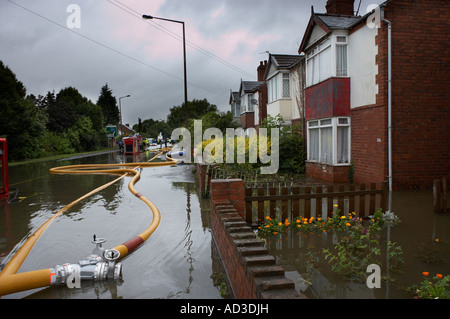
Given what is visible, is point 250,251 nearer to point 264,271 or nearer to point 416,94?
point 264,271

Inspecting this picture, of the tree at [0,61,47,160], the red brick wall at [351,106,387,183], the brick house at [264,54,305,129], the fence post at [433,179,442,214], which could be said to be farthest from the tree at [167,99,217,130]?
the fence post at [433,179,442,214]

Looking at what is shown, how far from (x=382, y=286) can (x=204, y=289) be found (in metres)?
2.04

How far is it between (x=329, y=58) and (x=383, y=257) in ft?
31.6

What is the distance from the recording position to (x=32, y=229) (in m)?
7.09

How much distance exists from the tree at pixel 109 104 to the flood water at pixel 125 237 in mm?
72527

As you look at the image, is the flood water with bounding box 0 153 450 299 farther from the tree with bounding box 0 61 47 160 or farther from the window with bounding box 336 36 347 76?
the tree with bounding box 0 61 47 160

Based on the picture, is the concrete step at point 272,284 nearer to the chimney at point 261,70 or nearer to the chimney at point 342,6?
the chimney at point 342,6

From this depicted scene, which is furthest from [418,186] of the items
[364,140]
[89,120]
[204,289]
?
[89,120]

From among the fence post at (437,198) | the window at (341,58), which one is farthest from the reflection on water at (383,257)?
the window at (341,58)

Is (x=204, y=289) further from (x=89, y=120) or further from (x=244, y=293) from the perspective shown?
(x=89, y=120)

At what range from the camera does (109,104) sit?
84.2 m

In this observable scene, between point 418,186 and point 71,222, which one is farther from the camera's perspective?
point 418,186

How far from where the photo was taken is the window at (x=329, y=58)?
12.4 meters

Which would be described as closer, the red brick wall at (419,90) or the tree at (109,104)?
the red brick wall at (419,90)
